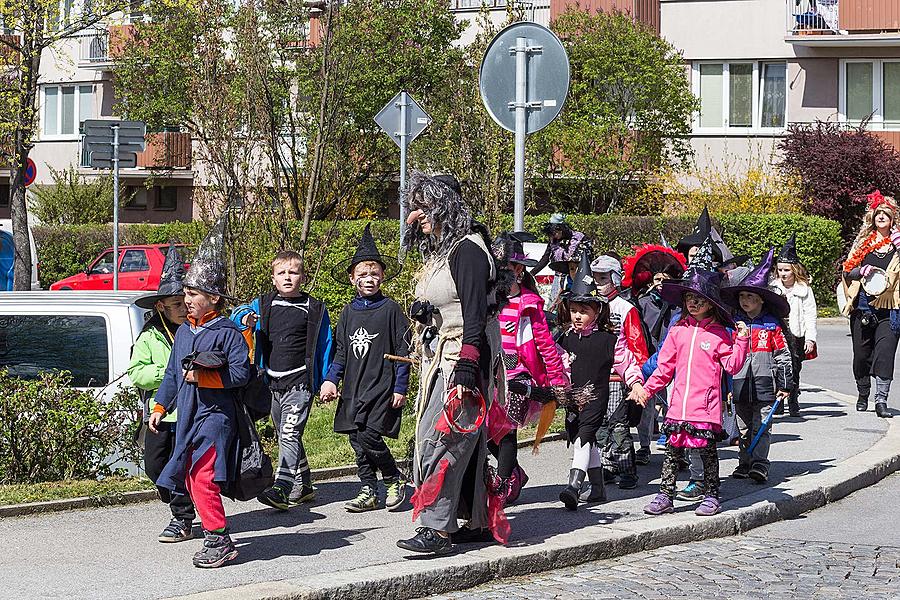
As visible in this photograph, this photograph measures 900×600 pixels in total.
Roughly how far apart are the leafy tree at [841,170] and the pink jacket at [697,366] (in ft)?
73.1

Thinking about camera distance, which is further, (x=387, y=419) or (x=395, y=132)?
(x=395, y=132)

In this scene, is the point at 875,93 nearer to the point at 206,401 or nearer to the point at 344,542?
the point at 344,542

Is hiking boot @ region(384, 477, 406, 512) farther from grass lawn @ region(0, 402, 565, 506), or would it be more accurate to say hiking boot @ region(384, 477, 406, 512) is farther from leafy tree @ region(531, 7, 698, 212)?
leafy tree @ region(531, 7, 698, 212)

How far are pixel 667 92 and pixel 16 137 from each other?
15.0 metres

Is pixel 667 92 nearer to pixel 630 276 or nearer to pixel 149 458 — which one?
pixel 630 276

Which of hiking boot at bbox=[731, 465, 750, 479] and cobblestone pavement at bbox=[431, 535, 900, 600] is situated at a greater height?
hiking boot at bbox=[731, 465, 750, 479]

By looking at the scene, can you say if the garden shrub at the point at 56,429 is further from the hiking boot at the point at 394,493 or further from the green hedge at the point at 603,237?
the green hedge at the point at 603,237

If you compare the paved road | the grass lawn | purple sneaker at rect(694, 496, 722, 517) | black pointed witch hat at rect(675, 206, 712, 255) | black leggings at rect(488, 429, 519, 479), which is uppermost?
black pointed witch hat at rect(675, 206, 712, 255)

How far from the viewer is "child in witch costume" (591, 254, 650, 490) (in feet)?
28.6

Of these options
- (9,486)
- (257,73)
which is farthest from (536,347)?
(257,73)

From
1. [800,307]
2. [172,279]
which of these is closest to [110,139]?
[800,307]

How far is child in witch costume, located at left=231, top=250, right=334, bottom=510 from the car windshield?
4.67 ft

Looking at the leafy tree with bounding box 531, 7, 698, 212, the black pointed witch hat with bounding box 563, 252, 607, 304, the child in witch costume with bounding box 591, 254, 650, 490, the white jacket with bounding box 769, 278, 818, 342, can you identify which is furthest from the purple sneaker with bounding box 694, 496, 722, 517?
the leafy tree with bounding box 531, 7, 698, 212

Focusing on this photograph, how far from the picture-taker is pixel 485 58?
1094cm
